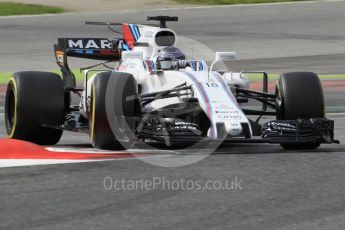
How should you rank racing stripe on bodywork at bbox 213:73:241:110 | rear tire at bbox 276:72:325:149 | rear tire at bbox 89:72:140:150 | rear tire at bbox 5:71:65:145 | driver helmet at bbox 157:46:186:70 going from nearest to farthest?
1. rear tire at bbox 89:72:140:150
2. racing stripe on bodywork at bbox 213:73:241:110
3. rear tire at bbox 276:72:325:149
4. rear tire at bbox 5:71:65:145
5. driver helmet at bbox 157:46:186:70

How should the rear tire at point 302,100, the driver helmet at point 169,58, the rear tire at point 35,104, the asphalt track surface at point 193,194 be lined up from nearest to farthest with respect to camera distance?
1. the asphalt track surface at point 193,194
2. the rear tire at point 302,100
3. the rear tire at point 35,104
4. the driver helmet at point 169,58

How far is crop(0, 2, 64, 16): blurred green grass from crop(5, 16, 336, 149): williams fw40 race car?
18.9 m

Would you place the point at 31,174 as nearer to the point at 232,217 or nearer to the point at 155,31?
the point at 232,217

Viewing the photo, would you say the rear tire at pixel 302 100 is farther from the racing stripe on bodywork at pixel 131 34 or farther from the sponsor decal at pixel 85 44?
the sponsor decal at pixel 85 44

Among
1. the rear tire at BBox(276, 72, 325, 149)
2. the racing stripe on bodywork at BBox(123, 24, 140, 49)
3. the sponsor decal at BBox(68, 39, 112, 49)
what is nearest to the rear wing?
the sponsor decal at BBox(68, 39, 112, 49)

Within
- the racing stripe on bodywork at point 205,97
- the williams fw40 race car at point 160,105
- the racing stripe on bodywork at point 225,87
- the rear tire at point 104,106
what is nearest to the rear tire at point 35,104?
the williams fw40 race car at point 160,105

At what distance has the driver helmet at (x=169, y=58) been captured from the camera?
10234 mm

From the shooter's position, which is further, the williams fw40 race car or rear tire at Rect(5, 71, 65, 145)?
rear tire at Rect(5, 71, 65, 145)

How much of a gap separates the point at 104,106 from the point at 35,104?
120 cm

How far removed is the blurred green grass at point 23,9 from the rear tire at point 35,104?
64.5ft

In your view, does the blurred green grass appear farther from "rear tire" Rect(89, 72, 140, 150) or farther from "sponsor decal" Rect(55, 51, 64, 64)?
"rear tire" Rect(89, 72, 140, 150)

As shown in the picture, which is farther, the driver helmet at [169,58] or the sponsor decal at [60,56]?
the sponsor decal at [60,56]

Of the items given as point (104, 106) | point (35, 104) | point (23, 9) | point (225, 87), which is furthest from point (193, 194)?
point (23, 9)

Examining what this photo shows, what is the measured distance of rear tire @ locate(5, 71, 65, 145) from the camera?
995 cm
